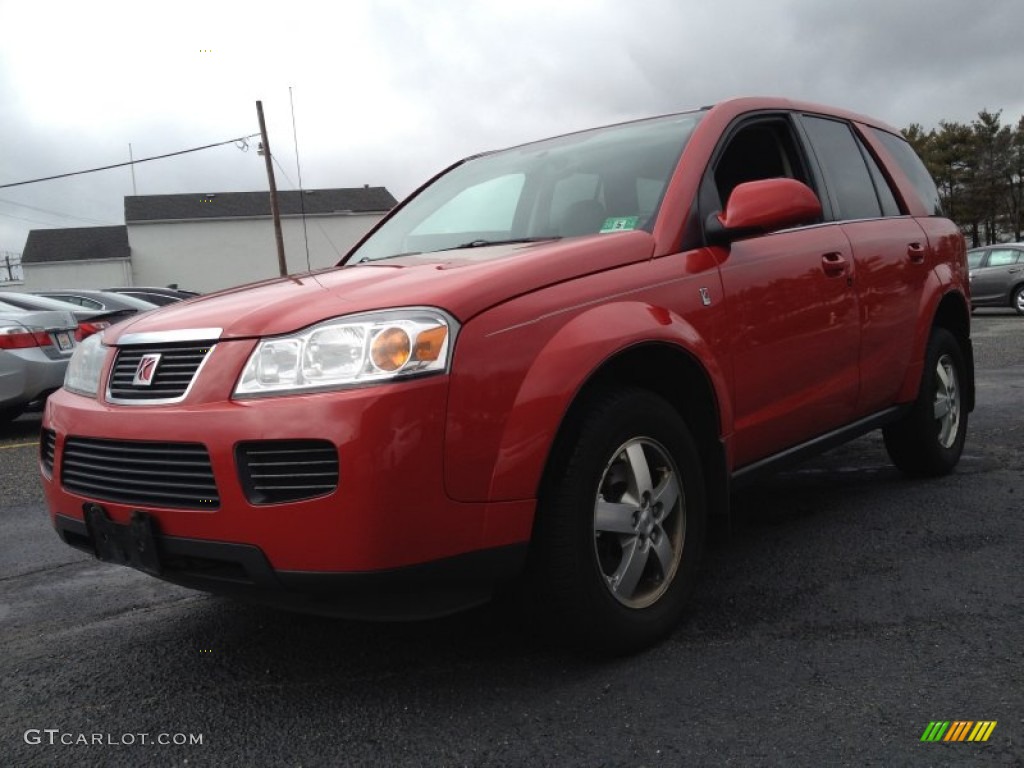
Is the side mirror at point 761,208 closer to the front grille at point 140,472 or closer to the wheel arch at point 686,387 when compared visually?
the wheel arch at point 686,387

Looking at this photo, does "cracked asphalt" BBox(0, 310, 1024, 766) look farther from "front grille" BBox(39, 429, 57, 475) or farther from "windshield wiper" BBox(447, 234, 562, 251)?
"windshield wiper" BBox(447, 234, 562, 251)

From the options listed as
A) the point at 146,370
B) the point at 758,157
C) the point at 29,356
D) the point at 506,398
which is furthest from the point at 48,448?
A: the point at 29,356

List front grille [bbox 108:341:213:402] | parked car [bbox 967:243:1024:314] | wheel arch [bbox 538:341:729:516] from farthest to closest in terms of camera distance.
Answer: parked car [bbox 967:243:1024:314] < wheel arch [bbox 538:341:729:516] < front grille [bbox 108:341:213:402]

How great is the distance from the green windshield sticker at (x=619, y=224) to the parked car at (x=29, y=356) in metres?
6.54

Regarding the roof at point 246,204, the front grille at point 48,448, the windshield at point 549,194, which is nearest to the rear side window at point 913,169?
the windshield at point 549,194

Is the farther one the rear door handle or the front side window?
the rear door handle

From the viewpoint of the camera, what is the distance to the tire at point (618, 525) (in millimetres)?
2465

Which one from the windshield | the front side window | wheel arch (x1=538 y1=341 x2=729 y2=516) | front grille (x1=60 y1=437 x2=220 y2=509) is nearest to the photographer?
front grille (x1=60 y1=437 x2=220 y2=509)

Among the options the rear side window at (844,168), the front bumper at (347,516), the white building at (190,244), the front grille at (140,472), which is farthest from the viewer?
the white building at (190,244)

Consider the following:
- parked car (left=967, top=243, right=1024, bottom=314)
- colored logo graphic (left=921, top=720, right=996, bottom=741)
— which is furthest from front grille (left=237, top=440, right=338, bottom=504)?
parked car (left=967, top=243, right=1024, bottom=314)

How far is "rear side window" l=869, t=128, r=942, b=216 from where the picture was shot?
4.77 m

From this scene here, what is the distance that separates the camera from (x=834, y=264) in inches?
145

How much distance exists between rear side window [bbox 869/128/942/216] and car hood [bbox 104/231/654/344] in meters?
2.44

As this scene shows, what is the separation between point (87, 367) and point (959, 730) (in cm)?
264
